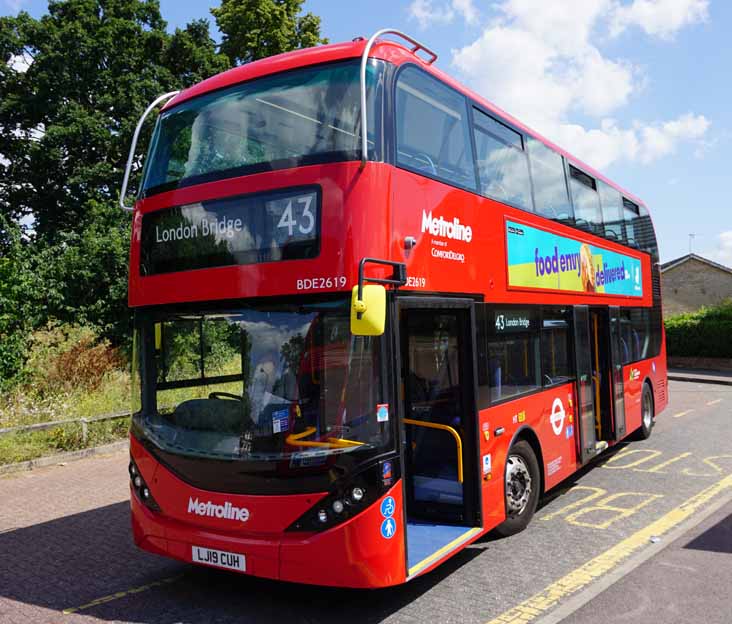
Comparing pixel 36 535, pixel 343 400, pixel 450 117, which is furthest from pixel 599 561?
pixel 36 535

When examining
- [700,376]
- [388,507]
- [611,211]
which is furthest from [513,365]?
[700,376]

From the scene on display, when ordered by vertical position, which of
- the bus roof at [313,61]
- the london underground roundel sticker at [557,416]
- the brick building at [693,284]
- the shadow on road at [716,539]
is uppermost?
the brick building at [693,284]

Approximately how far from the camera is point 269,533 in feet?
15.7

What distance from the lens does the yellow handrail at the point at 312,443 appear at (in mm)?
4750

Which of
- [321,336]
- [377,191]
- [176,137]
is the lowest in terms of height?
[321,336]

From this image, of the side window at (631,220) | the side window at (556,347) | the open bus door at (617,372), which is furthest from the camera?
the side window at (631,220)

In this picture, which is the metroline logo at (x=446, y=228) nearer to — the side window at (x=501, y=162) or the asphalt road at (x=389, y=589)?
the side window at (x=501, y=162)

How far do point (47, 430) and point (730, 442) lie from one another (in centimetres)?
1218

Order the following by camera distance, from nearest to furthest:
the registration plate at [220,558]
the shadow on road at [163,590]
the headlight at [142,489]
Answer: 1. the registration plate at [220,558]
2. the shadow on road at [163,590]
3. the headlight at [142,489]

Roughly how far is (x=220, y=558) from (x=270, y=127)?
3.33 m

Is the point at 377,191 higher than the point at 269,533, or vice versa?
the point at 377,191

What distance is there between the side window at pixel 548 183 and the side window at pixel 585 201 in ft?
1.03

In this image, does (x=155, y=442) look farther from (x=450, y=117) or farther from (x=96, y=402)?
(x=96, y=402)

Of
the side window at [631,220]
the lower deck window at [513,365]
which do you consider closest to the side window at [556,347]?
the lower deck window at [513,365]
